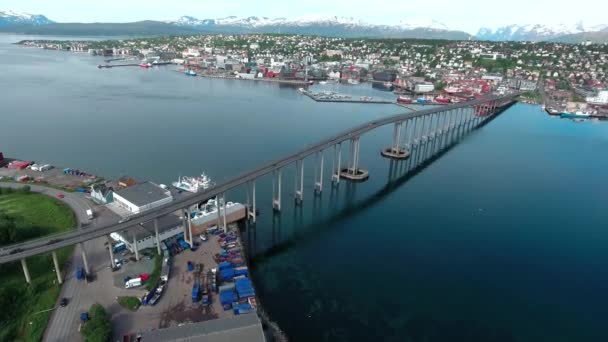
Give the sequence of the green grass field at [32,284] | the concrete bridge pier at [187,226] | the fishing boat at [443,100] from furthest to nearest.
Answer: the fishing boat at [443,100]
the concrete bridge pier at [187,226]
the green grass field at [32,284]

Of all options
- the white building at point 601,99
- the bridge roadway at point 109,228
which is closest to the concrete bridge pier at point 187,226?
the bridge roadway at point 109,228

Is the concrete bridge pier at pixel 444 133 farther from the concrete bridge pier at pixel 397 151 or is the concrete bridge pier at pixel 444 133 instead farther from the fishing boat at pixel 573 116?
the fishing boat at pixel 573 116

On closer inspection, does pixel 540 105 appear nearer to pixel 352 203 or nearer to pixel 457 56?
pixel 457 56

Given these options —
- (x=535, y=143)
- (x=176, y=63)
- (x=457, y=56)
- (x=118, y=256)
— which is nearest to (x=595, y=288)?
(x=118, y=256)

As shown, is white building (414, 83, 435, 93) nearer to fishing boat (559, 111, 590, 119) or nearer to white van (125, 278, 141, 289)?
fishing boat (559, 111, 590, 119)

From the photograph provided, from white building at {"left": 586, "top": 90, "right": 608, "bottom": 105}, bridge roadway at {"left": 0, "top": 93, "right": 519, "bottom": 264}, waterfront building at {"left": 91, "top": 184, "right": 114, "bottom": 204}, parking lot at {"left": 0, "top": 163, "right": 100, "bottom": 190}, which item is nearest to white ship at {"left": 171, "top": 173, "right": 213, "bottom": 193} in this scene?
waterfront building at {"left": 91, "top": 184, "right": 114, "bottom": 204}

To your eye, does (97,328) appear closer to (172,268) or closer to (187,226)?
(172,268)
